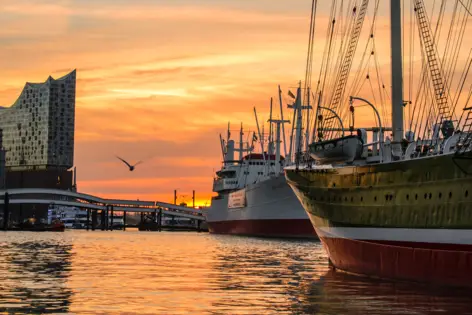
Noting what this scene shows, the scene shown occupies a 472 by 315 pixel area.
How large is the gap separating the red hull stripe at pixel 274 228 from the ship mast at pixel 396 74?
214 feet

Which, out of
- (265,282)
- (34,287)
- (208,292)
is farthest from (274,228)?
(208,292)

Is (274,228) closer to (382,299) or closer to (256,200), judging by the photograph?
(256,200)

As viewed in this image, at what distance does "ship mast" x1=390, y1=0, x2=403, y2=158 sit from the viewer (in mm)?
37469

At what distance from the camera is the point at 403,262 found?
3147 cm

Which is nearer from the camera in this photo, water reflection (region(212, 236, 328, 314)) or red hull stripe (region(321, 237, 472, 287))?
water reflection (region(212, 236, 328, 314))

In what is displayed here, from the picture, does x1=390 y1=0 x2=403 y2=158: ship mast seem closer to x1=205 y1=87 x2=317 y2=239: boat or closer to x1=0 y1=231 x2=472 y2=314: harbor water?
x1=0 y1=231 x2=472 y2=314: harbor water

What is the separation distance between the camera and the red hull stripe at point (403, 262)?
2780cm

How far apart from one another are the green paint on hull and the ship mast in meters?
2.96

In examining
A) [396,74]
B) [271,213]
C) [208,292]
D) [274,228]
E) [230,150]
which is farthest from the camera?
[230,150]

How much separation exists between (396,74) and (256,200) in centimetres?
8205

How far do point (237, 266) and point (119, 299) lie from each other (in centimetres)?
1822

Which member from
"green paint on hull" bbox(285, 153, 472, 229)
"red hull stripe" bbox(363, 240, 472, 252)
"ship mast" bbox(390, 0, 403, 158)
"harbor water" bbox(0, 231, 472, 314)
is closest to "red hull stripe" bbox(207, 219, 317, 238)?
"harbor water" bbox(0, 231, 472, 314)

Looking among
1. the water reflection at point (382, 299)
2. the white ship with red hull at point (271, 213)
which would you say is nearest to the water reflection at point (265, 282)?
the water reflection at point (382, 299)

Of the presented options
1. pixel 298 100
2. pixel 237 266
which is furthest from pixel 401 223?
pixel 298 100
